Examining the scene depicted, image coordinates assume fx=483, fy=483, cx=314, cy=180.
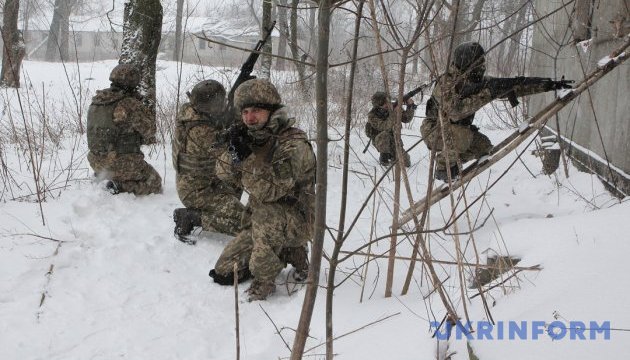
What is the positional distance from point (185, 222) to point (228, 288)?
0.84 m

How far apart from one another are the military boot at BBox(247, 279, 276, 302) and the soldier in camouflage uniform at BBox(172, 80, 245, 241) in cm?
85

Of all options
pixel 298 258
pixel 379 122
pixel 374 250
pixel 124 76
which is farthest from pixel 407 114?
pixel 124 76

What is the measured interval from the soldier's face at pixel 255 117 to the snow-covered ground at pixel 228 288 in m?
0.54

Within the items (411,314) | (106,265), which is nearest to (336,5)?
(411,314)

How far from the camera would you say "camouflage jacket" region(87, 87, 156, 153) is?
14.7 ft

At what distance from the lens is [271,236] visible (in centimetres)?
304

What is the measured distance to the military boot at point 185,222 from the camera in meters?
3.73

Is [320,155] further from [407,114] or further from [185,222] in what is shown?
[407,114]

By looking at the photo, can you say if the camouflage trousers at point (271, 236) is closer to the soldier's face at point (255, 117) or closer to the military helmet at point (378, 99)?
the soldier's face at point (255, 117)

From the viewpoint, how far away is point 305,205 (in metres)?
3.10

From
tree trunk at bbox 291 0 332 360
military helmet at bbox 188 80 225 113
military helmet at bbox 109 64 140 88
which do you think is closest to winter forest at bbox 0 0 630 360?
tree trunk at bbox 291 0 332 360

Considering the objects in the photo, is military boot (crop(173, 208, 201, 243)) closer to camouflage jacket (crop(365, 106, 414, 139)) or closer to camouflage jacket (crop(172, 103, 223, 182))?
camouflage jacket (crop(172, 103, 223, 182))

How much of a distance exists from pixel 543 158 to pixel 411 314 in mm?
3722

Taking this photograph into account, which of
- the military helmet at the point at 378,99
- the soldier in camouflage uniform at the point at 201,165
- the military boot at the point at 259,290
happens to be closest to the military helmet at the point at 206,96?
the soldier in camouflage uniform at the point at 201,165
